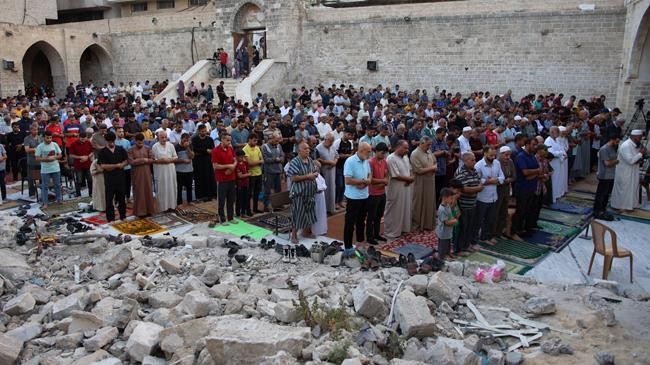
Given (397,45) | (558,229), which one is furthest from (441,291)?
(397,45)

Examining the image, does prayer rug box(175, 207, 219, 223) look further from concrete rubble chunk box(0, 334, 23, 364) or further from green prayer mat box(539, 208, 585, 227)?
green prayer mat box(539, 208, 585, 227)

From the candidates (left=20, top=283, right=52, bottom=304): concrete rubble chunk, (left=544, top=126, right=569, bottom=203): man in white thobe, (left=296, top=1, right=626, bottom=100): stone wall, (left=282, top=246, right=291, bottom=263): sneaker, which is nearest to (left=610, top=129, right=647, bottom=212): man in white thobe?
(left=544, top=126, right=569, bottom=203): man in white thobe

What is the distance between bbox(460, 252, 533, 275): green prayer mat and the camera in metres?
6.71

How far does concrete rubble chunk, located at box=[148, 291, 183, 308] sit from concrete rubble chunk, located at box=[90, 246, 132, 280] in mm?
1031

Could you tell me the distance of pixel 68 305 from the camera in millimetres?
5000

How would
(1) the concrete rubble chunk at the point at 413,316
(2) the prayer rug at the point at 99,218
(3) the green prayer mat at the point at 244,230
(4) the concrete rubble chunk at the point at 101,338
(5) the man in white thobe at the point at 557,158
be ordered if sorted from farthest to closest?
(5) the man in white thobe at the point at 557,158 < (2) the prayer rug at the point at 99,218 < (3) the green prayer mat at the point at 244,230 < (1) the concrete rubble chunk at the point at 413,316 < (4) the concrete rubble chunk at the point at 101,338

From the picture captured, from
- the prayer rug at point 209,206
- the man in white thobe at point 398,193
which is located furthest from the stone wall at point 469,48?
the prayer rug at point 209,206

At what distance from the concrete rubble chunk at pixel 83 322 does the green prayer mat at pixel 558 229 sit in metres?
6.94

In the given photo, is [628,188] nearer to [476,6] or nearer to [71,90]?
[476,6]

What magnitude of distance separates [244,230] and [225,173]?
100cm

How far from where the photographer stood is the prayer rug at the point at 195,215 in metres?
8.93

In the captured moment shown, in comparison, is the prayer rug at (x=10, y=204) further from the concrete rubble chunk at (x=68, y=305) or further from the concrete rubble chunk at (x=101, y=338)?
the concrete rubble chunk at (x=101, y=338)

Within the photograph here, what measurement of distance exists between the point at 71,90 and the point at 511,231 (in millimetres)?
21505

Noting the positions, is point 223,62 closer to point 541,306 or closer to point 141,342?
point 141,342
